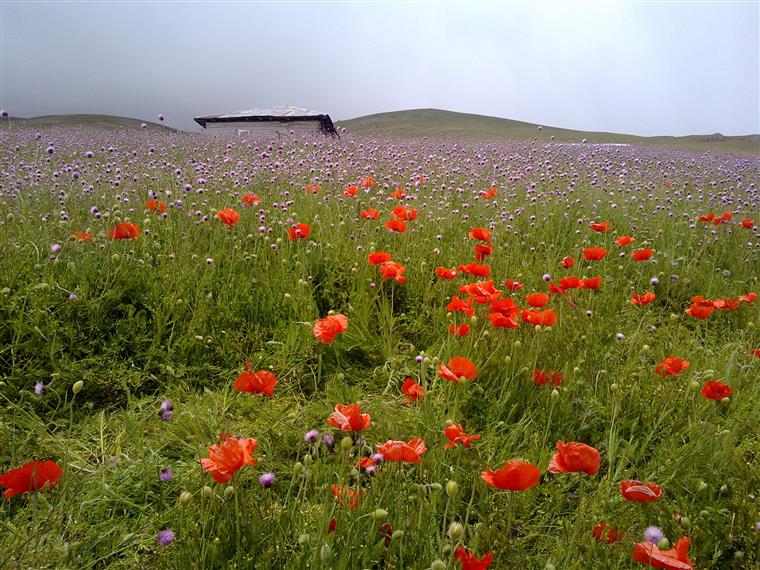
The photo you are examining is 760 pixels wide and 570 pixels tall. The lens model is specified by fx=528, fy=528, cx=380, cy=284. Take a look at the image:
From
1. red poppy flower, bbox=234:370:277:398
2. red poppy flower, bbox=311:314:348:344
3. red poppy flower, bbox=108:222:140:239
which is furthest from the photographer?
red poppy flower, bbox=108:222:140:239

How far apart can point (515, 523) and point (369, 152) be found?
654cm

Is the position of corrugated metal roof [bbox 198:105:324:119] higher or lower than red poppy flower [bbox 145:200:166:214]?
higher

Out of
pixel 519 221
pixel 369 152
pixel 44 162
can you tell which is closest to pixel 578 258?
pixel 519 221

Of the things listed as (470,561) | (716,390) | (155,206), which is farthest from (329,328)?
(155,206)

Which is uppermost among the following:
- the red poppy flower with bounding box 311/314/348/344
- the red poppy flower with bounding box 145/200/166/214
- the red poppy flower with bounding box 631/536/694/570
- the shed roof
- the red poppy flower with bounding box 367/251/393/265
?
the shed roof

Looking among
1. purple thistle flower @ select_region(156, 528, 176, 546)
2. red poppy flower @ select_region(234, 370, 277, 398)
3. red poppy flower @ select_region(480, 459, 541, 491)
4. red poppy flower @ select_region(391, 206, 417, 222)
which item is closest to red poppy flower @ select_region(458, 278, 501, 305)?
red poppy flower @ select_region(234, 370, 277, 398)

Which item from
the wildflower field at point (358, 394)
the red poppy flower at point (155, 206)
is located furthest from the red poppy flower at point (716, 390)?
the red poppy flower at point (155, 206)

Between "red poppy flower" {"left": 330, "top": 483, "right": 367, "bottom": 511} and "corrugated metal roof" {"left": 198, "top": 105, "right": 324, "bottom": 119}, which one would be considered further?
"corrugated metal roof" {"left": 198, "top": 105, "right": 324, "bottom": 119}

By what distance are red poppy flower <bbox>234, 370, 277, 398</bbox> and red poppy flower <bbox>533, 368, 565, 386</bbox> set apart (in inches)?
40.3

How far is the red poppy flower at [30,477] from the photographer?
1136mm

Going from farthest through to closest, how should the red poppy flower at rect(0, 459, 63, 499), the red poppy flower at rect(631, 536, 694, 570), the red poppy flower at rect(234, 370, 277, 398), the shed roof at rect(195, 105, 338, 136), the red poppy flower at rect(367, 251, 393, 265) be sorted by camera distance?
the shed roof at rect(195, 105, 338, 136)
the red poppy flower at rect(367, 251, 393, 265)
the red poppy flower at rect(234, 370, 277, 398)
the red poppy flower at rect(0, 459, 63, 499)
the red poppy flower at rect(631, 536, 694, 570)

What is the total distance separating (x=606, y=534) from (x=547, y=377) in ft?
2.46

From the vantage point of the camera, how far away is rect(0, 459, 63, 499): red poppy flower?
114 cm

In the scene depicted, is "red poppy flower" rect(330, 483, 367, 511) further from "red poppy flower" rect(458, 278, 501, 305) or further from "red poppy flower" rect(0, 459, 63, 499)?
"red poppy flower" rect(458, 278, 501, 305)
